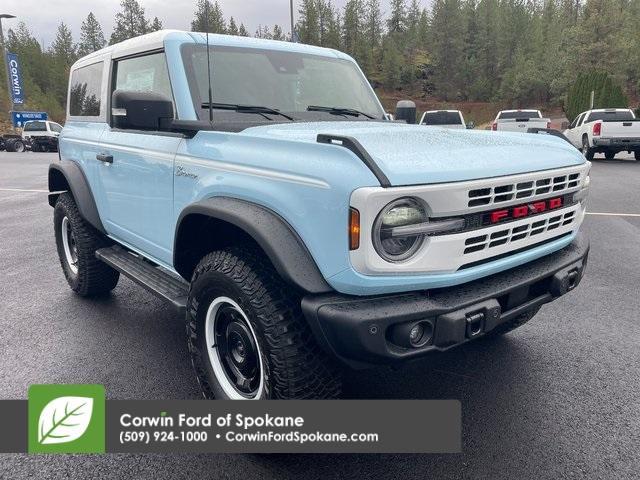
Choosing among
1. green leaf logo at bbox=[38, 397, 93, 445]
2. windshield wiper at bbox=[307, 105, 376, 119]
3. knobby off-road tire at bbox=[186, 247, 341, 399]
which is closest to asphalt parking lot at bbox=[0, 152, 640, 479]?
green leaf logo at bbox=[38, 397, 93, 445]

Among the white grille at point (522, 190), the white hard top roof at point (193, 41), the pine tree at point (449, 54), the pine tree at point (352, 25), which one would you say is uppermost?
the pine tree at point (352, 25)

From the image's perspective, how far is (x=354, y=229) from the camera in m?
2.00

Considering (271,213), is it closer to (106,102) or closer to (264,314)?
(264,314)

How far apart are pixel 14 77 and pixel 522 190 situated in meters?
42.7

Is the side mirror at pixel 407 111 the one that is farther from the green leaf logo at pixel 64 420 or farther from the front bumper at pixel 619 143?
the front bumper at pixel 619 143

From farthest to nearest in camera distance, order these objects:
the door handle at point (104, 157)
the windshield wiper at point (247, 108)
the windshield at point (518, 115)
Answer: the windshield at point (518, 115) → the door handle at point (104, 157) → the windshield wiper at point (247, 108)

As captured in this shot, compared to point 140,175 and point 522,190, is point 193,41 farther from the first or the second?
point 522,190

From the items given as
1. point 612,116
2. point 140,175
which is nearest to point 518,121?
point 612,116

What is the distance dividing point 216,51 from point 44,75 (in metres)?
86.4

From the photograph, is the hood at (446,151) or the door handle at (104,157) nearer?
the hood at (446,151)

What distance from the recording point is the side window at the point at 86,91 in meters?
4.22

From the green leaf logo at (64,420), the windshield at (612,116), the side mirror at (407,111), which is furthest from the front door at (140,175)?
the windshield at (612,116)

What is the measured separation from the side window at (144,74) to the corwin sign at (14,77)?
3941cm

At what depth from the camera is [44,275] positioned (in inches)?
214
